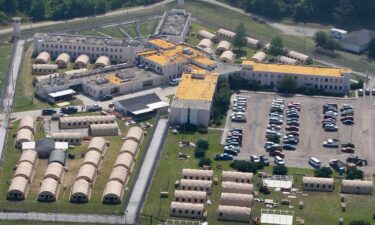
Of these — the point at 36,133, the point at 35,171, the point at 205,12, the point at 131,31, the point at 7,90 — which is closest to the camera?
the point at 35,171

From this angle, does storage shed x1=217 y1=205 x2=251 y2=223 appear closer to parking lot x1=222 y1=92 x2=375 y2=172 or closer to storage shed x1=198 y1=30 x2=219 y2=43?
parking lot x1=222 y1=92 x2=375 y2=172

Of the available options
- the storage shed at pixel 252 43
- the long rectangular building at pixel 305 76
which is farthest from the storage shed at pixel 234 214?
the storage shed at pixel 252 43

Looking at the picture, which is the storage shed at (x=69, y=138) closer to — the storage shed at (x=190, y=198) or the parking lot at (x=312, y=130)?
the parking lot at (x=312, y=130)

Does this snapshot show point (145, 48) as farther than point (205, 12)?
No

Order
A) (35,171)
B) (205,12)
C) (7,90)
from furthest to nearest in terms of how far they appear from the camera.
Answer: (205,12)
(7,90)
(35,171)

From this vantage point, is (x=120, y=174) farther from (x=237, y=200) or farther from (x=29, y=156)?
(x=237, y=200)

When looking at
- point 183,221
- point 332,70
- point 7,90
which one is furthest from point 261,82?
point 183,221

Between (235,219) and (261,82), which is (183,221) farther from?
(261,82)
